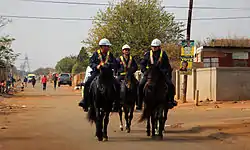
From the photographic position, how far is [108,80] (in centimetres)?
1209

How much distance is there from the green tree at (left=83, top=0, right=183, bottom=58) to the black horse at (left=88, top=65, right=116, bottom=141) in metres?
32.3

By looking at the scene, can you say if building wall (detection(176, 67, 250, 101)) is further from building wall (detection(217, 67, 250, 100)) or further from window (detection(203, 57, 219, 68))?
window (detection(203, 57, 219, 68))

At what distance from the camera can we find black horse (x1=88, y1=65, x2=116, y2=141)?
12078 millimetres

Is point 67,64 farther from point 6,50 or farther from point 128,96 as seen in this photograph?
point 128,96

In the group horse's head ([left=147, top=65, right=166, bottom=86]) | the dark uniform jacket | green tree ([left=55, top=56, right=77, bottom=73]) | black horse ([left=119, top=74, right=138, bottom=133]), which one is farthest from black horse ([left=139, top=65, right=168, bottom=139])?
green tree ([left=55, top=56, right=77, bottom=73])

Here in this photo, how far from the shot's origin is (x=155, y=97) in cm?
1232

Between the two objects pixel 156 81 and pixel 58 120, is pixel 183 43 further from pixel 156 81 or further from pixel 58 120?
pixel 156 81

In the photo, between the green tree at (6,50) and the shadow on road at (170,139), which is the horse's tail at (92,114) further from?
the green tree at (6,50)

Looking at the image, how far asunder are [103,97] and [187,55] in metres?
13.6

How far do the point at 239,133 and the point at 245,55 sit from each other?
28.0 meters

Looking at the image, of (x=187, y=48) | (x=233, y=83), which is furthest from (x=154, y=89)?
(x=233, y=83)

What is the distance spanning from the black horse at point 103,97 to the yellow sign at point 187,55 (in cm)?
1314

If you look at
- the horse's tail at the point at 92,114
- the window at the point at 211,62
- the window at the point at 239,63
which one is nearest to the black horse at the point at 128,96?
the horse's tail at the point at 92,114

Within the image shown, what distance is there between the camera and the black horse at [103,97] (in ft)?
39.6
